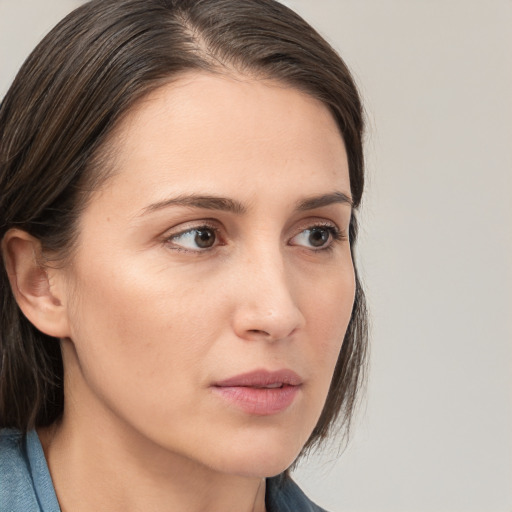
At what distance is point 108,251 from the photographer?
2.33m

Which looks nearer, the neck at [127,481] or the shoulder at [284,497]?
the neck at [127,481]

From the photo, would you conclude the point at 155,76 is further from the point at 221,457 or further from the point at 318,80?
the point at 221,457

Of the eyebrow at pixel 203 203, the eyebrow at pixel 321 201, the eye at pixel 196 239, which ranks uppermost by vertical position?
the eyebrow at pixel 321 201

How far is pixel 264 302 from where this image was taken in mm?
2219

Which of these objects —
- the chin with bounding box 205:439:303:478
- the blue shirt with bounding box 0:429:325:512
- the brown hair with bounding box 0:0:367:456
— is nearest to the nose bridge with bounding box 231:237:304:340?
the chin with bounding box 205:439:303:478

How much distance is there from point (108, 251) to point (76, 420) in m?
0.44

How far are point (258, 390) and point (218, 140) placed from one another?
0.47m

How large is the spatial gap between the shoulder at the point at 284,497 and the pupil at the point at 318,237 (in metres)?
0.65

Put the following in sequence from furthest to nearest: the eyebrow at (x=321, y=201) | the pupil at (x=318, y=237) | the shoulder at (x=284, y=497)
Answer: the shoulder at (x=284, y=497)
the pupil at (x=318, y=237)
the eyebrow at (x=321, y=201)

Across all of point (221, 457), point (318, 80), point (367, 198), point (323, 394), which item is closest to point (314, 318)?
point (323, 394)

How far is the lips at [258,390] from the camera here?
2242mm

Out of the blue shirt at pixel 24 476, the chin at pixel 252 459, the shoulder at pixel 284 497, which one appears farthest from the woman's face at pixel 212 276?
the shoulder at pixel 284 497

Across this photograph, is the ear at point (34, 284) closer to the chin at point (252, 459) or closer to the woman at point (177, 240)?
the woman at point (177, 240)

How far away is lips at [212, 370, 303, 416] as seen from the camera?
2242mm
